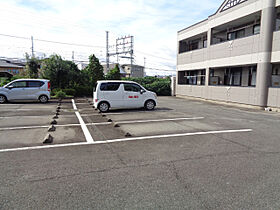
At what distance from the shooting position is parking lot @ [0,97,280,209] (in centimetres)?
300

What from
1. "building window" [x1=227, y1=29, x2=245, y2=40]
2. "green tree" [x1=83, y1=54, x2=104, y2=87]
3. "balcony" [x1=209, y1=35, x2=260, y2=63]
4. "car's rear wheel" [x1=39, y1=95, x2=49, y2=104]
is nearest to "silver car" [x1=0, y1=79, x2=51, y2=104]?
"car's rear wheel" [x1=39, y1=95, x2=49, y2=104]

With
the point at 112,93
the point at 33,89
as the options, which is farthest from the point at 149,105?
the point at 33,89

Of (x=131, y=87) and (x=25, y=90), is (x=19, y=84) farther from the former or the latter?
(x=131, y=87)

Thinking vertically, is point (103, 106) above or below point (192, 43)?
below

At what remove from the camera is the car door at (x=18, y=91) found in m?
14.9

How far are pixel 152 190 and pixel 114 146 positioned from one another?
2.42 m

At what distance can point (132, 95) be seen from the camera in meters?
12.0

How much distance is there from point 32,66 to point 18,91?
10151 millimetres

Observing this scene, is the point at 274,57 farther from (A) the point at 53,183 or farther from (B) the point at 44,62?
(B) the point at 44,62

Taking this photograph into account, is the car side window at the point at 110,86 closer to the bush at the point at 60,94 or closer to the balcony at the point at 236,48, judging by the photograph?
the bush at the point at 60,94

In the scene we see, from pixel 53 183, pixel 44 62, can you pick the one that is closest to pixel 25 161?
pixel 53 183

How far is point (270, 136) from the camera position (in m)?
6.74

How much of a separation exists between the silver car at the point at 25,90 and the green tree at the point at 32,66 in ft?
29.6

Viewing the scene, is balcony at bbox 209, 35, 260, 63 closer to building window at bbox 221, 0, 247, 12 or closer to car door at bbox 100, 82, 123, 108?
building window at bbox 221, 0, 247, 12
